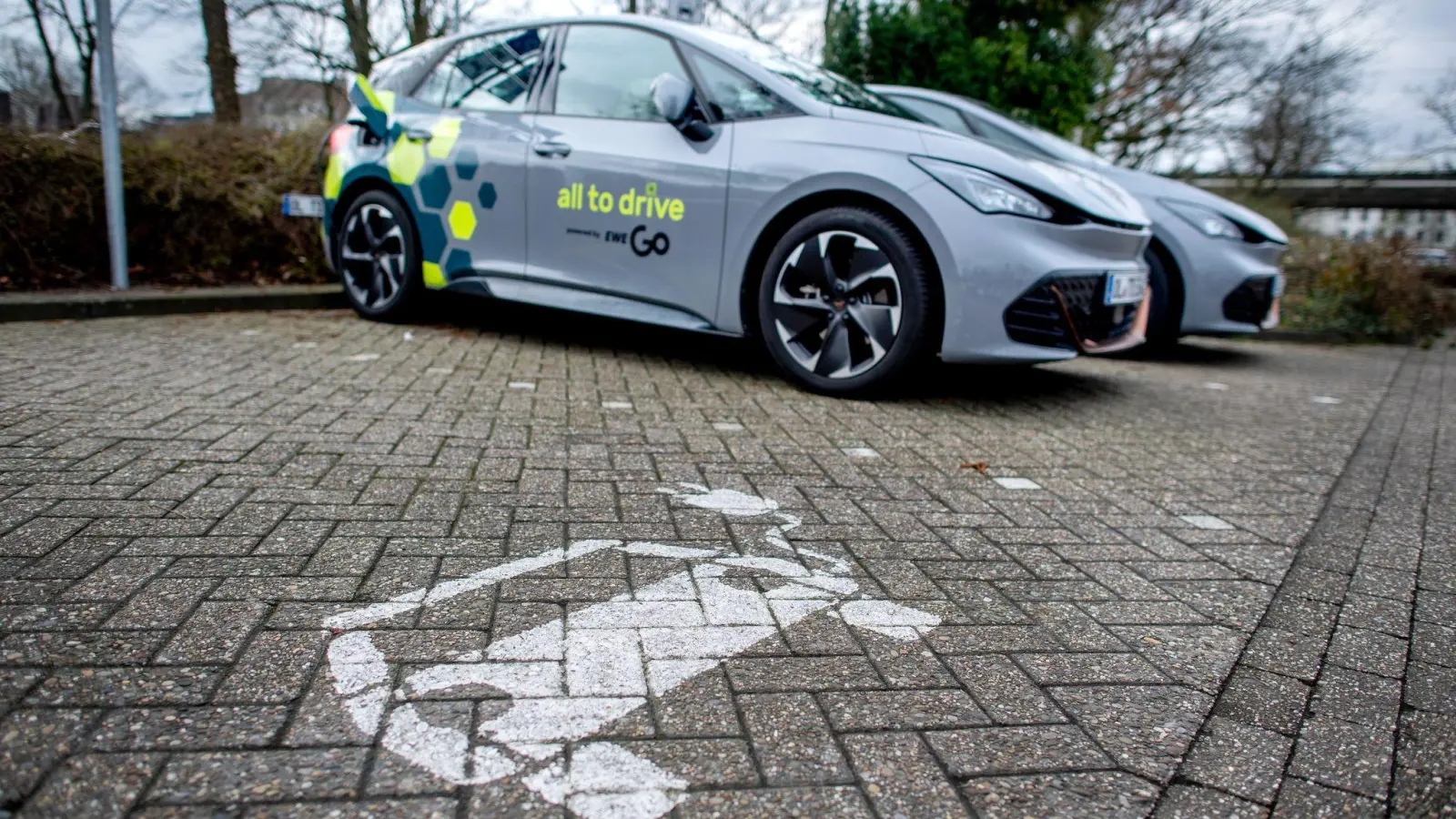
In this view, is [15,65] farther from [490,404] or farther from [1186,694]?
[1186,694]

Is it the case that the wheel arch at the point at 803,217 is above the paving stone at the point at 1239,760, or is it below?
above

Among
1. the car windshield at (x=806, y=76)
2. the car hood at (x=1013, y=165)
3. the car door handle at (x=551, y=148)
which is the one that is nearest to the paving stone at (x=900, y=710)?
the car hood at (x=1013, y=165)

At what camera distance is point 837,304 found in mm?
4465

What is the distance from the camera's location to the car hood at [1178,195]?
671 cm

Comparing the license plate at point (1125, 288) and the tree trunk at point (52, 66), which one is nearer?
the license plate at point (1125, 288)

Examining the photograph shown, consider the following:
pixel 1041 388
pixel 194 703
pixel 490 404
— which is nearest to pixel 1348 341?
pixel 1041 388

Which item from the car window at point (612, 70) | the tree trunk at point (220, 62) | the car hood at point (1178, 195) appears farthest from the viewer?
the tree trunk at point (220, 62)

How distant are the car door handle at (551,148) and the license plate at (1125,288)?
2683 millimetres

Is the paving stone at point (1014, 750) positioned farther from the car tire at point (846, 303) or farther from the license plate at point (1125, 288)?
the license plate at point (1125, 288)

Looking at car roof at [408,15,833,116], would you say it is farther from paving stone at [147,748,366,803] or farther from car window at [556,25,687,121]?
paving stone at [147,748,366,803]

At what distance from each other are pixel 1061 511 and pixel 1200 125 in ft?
61.6

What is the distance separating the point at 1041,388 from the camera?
533 centimetres

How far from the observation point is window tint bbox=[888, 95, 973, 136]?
6.74 metres

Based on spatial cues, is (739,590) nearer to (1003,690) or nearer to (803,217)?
(1003,690)
